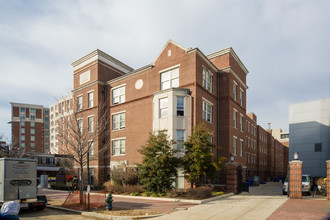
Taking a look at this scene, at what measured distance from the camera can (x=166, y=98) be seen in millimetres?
23375

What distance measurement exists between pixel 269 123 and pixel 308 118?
115ft

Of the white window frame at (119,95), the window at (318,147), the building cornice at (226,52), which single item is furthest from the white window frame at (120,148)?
the window at (318,147)

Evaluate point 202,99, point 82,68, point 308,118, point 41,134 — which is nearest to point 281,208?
point 202,99

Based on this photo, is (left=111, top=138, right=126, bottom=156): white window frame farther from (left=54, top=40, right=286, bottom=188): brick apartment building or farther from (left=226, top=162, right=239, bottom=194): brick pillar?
(left=226, top=162, right=239, bottom=194): brick pillar

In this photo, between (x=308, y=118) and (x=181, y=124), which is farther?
(x=308, y=118)

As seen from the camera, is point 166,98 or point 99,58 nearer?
point 166,98

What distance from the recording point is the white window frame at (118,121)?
92.7 feet

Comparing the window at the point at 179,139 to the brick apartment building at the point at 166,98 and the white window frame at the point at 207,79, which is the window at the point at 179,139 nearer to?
the brick apartment building at the point at 166,98

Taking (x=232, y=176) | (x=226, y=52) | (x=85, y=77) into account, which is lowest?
(x=232, y=176)

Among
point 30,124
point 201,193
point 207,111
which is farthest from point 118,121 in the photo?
point 30,124

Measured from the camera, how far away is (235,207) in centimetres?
1398

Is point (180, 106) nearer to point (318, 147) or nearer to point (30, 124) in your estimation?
point (318, 147)

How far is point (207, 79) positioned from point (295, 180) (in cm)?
1199

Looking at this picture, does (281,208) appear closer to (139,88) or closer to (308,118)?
(139,88)
